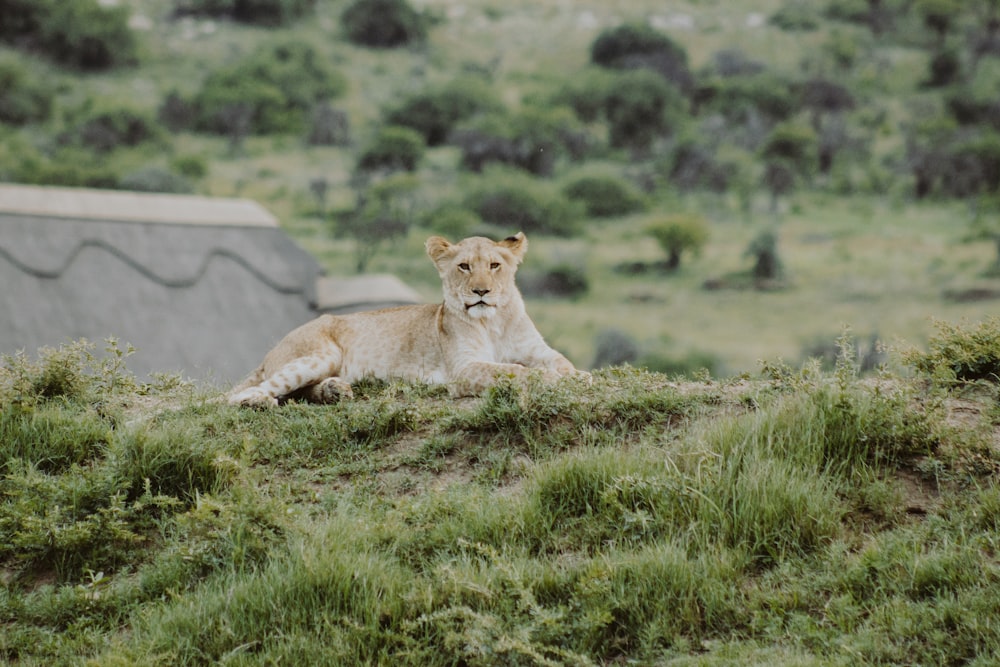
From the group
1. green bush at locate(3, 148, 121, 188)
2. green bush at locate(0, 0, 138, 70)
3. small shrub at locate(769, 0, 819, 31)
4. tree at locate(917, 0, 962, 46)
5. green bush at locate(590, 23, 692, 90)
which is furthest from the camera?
small shrub at locate(769, 0, 819, 31)

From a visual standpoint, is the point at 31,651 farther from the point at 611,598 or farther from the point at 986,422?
the point at 986,422

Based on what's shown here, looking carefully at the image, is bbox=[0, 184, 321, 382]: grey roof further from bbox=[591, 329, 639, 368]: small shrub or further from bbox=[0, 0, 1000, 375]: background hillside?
bbox=[0, 0, 1000, 375]: background hillside

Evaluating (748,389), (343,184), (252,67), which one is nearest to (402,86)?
(252,67)

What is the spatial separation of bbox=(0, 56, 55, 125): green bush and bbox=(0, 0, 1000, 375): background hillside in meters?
0.20

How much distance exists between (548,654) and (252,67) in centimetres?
6811

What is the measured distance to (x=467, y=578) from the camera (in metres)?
5.09

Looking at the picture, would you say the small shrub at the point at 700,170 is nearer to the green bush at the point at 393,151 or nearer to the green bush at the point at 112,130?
the green bush at the point at 393,151

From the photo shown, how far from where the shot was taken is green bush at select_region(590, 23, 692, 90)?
239 ft


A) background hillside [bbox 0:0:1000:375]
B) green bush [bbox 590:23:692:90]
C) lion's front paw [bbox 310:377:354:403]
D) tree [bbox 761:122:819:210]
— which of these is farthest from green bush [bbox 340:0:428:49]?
lion's front paw [bbox 310:377:354:403]

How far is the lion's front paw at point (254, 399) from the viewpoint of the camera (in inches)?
282

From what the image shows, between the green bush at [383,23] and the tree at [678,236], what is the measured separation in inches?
1194

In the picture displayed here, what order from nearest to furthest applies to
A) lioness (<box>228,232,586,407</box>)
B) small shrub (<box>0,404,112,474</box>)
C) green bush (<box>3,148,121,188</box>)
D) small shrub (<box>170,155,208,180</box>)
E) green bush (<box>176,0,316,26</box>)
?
small shrub (<box>0,404,112,474</box>) → lioness (<box>228,232,586,407</box>) → green bush (<box>3,148,121,188</box>) → small shrub (<box>170,155,208,180</box>) → green bush (<box>176,0,316,26</box>)

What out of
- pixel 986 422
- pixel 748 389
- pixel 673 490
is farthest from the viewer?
pixel 748 389

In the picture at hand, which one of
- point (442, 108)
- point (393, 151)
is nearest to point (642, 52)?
point (442, 108)
